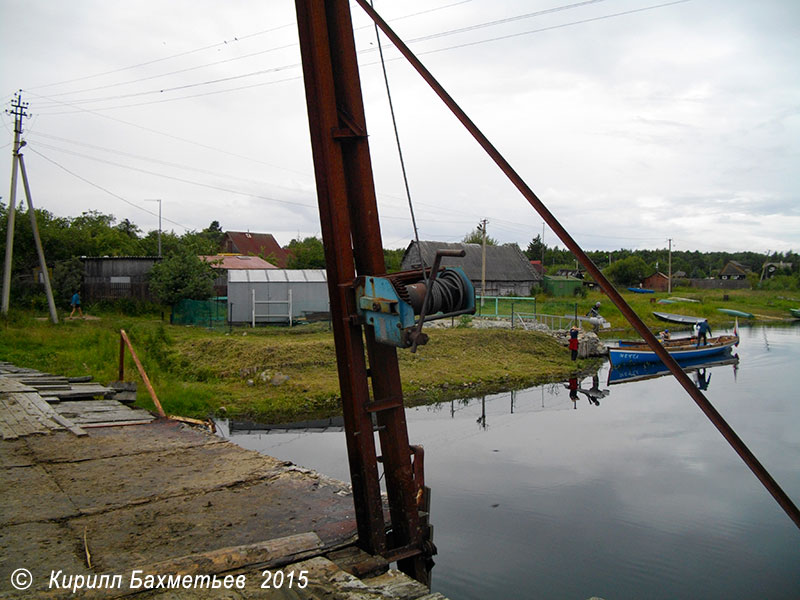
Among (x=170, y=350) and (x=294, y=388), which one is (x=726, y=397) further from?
(x=170, y=350)

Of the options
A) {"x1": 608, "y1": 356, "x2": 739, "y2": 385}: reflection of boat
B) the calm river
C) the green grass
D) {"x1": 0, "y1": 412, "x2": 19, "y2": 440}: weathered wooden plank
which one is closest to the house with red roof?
the green grass

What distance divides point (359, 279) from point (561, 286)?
1818 inches

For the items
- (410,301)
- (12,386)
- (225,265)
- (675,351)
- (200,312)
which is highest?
(225,265)

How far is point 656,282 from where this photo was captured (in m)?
68.1

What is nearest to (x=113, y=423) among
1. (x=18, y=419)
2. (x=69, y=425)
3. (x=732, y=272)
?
(x=69, y=425)

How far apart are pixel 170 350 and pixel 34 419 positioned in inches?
425

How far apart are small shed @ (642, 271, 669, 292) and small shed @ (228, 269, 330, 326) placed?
5197 centimetres

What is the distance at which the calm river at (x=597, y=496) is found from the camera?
7566 mm

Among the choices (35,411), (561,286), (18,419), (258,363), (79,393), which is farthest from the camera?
(561,286)

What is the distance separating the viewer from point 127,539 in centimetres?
444

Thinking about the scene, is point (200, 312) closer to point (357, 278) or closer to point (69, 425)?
point (69, 425)

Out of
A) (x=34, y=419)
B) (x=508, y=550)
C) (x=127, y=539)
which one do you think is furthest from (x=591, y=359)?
(x=127, y=539)

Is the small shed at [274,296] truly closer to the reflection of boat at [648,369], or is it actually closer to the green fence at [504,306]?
the green fence at [504,306]

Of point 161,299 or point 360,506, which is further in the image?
point 161,299
